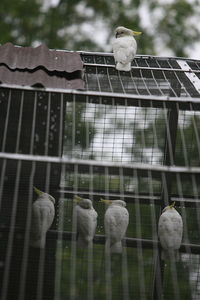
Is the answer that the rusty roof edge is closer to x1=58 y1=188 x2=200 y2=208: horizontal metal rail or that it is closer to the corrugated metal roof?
the corrugated metal roof

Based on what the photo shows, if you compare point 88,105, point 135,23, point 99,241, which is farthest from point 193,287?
point 135,23

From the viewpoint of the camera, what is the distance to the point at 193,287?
167 inches

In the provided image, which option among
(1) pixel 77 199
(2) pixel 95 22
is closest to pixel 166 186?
(1) pixel 77 199

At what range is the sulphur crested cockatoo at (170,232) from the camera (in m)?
3.61

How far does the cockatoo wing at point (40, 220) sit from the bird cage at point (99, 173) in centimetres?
7

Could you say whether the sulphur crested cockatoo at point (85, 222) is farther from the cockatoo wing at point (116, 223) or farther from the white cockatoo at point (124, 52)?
the white cockatoo at point (124, 52)

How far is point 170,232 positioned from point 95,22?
704cm

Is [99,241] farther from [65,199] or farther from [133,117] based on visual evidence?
[133,117]

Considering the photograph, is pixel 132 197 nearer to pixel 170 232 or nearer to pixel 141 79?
pixel 170 232

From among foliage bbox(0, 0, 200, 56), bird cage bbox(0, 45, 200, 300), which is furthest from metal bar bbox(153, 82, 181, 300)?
foliage bbox(0, 0, 200, 56)

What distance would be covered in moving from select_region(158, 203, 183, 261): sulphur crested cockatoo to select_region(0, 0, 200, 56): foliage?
6243 millimetres

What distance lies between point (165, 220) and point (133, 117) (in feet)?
3.33

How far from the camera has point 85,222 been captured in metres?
3.59

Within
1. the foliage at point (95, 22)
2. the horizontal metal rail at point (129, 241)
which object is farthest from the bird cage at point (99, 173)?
the foliage at point (95, 22)
